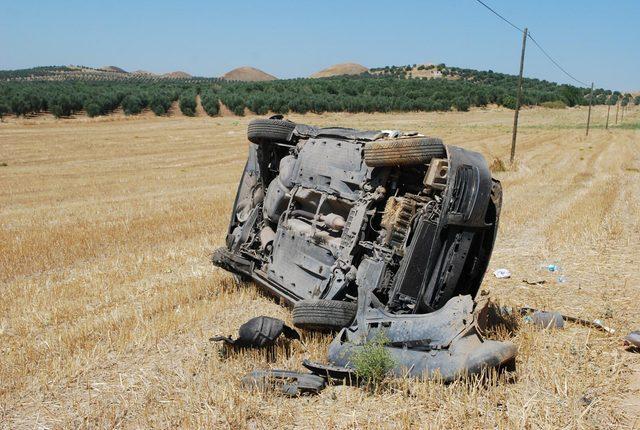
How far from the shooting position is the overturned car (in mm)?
4754

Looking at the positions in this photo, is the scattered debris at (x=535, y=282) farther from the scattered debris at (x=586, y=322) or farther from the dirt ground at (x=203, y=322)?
the scattered debris at (x=586, y=322)

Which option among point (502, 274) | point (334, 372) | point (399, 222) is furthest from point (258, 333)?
point (502, 274)

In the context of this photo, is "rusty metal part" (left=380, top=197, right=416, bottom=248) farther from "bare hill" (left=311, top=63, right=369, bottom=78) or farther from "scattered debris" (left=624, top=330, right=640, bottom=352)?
"bare hill" (left=311, top=63, right=369, bottom=78)

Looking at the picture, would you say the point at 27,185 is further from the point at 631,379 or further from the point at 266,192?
the point at 631,379

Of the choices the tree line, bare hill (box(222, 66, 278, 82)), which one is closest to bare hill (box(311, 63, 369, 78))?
bare hill (box(222, 66, 278, 82))

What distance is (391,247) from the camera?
5.65m

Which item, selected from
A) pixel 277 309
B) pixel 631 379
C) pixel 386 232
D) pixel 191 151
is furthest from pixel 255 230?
pixel 191 151

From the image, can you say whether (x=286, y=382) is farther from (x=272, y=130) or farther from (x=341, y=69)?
(x=341, y=69)

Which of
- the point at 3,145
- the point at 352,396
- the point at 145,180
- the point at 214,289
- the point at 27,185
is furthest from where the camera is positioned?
the point at 3,145

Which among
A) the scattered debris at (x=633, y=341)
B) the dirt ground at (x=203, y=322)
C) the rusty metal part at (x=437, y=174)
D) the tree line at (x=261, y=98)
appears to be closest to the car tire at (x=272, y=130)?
the dirt ground at (x=203, y=322)

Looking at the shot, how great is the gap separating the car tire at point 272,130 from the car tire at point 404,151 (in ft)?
6.48

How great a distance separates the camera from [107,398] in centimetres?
446

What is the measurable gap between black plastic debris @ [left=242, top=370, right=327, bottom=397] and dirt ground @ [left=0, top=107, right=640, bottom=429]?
112 millimetres

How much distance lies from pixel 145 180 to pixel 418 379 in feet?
50.2
